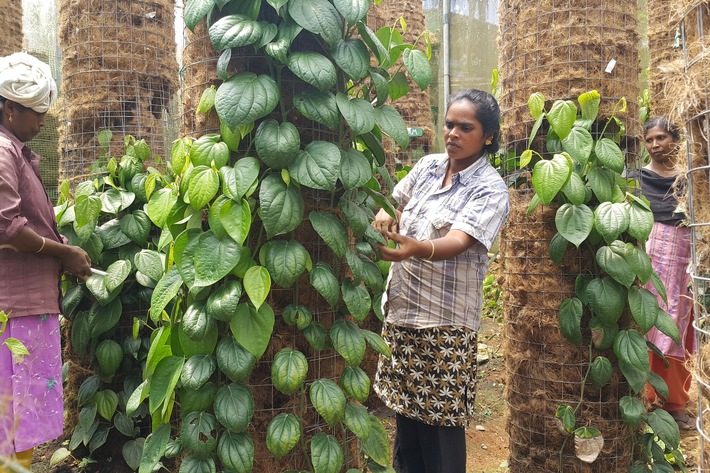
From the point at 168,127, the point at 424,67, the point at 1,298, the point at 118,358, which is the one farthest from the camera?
the point at 168,127

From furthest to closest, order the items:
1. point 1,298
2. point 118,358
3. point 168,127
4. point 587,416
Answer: point 168,127, point 118,358, point 587,416, point 1,298

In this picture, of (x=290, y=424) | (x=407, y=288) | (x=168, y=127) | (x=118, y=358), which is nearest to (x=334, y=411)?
(x=290, y=424)

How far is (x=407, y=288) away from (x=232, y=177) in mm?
741

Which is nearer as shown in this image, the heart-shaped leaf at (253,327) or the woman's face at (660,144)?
the heart-shaped leaf at (253,327)

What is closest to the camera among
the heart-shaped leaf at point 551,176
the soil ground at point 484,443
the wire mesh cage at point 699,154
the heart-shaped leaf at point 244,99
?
the wire mesh cage at point 699,154

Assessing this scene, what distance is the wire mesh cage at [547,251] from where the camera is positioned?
7.29ft

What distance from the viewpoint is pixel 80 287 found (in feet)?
8.47

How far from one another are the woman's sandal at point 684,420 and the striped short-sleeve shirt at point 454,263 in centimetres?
189

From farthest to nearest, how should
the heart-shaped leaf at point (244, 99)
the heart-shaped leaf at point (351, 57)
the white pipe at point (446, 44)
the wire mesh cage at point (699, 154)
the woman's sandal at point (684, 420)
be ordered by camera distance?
the white pipe at point (446, 44) → the woman's sandal at point (684, 420) → the heart-shaped leaf at point (351, 57) → the heart-shaped leaf at point (244, 99) → the wire mesh cage at point (699, 154)

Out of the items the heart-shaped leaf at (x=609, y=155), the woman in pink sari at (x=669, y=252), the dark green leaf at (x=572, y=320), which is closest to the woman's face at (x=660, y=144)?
the woman in pink sari at (x=669, y=252)

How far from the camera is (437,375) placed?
178 cm

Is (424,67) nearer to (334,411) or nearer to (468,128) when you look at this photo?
(468,128)

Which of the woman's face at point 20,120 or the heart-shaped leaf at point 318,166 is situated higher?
the woman's face at point 20,120

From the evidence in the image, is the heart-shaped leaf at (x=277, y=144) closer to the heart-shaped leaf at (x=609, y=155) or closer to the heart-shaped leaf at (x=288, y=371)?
the heart-shaped leaf at (x=288, y=371)
